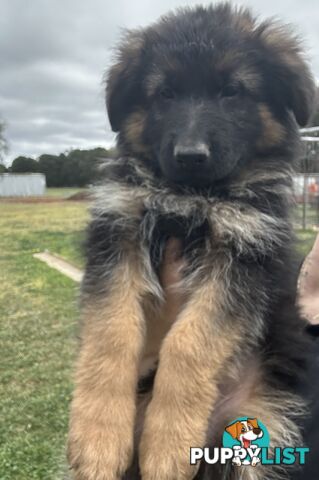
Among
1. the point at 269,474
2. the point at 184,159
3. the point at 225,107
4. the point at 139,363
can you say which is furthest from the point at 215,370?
the point at 225,107

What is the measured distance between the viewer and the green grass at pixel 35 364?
3994 millimetres

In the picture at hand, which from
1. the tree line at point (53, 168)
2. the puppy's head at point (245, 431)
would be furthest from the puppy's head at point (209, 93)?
the tree line at point (53, 168)

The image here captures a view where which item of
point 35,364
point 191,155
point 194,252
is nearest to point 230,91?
point 191,155

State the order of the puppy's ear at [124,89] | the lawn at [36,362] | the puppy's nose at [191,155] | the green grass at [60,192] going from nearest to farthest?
the puppy's nose at [191,155]
the puppy's ear at [124,89]
the lawn at [36,362]
the green grass at [60,192]

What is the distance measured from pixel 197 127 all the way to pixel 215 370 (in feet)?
3.57

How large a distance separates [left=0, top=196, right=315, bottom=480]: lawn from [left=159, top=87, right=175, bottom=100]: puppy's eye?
731 mm

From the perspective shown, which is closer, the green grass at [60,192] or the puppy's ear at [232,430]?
the puppy's ear at [232,430]

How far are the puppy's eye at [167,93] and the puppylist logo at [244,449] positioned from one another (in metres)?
1.54

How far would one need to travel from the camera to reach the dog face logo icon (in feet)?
6.94

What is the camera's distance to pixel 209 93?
2.66 meters

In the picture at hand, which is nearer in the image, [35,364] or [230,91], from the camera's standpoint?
[230,91]

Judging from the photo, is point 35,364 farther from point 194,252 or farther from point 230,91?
point 230,91

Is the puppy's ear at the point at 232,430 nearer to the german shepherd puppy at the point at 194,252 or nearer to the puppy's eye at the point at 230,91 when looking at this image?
the german shepherd puppy at the point at 194,252

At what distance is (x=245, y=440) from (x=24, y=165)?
4859 cm
